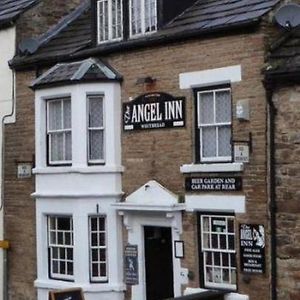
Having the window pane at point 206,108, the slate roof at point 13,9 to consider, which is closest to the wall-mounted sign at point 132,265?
the window pane at point 206,108

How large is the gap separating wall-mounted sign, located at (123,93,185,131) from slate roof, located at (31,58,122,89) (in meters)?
0.80

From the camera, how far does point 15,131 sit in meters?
19.8

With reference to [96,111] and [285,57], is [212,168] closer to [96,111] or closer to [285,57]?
[285,57]

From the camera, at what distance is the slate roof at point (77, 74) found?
17250 mm

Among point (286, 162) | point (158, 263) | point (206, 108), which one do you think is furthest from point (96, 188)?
point (286, 162)

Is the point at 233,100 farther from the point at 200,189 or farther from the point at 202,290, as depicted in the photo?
the point at 202,290

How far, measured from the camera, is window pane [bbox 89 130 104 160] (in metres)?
17.5

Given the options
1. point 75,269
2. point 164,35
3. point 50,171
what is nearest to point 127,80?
point 164,35

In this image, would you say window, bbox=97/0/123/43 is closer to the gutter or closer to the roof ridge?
the gutter

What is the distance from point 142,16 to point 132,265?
535 cm

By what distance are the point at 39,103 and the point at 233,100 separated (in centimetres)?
531

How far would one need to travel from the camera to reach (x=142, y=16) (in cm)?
1730

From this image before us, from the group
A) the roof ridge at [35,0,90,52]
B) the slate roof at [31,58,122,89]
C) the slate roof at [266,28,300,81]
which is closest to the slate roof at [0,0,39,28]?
the roof ridge at [35,0,90,52]

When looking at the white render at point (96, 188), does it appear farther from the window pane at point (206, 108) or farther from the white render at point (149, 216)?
the window pane at point (206, 108)
